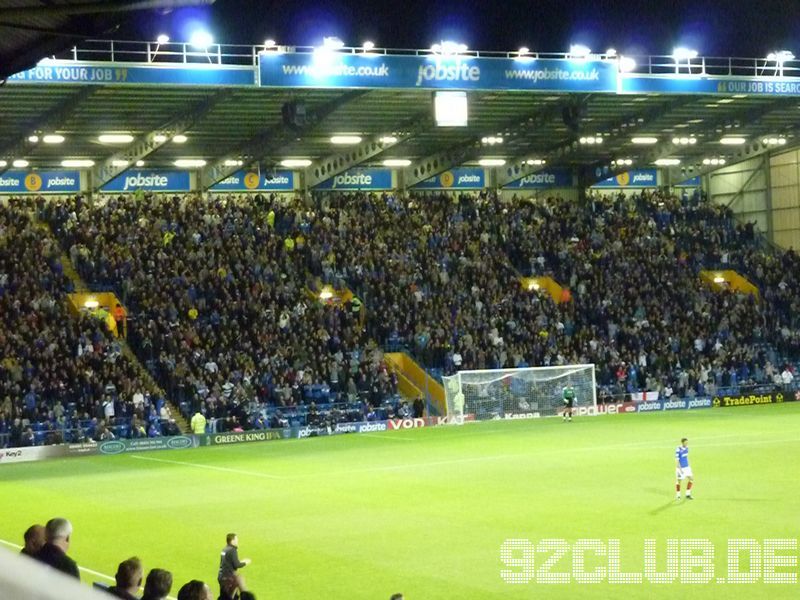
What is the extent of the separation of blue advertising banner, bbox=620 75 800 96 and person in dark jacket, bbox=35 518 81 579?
135 feet

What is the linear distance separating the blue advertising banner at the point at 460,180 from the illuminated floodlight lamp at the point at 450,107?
20800 millimetres

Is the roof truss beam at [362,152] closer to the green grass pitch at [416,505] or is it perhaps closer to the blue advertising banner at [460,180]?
the blue advertising banner at [460,180]

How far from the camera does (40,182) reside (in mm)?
56812

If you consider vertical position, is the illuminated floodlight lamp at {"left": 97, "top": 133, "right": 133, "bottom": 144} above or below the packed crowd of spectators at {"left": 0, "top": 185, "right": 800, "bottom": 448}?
above

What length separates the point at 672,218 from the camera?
6456 centimetres

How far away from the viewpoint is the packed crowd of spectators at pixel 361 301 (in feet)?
142

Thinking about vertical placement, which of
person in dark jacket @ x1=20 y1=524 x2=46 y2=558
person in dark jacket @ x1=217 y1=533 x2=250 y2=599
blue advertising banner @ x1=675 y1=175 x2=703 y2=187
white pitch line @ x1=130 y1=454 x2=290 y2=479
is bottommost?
white pitch line @ x1=130 y1=454 x2=290 y2=479

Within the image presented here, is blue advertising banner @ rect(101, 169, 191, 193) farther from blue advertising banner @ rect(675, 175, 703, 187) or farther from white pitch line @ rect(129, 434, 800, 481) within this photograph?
blue advertising banner @ rect(675, 175, 703, 187)

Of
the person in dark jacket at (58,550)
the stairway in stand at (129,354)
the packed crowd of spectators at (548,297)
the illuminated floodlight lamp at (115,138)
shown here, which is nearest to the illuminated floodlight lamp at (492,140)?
the packed crowd of spectators at (548,297)

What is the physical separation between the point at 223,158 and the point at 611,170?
21086 mm

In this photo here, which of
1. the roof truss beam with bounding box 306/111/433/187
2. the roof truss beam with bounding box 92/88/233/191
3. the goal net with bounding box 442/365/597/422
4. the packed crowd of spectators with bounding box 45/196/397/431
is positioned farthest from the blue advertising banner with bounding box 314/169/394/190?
the goal net with bounding box 442/365/597/422

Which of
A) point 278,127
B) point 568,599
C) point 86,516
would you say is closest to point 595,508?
point 568,599

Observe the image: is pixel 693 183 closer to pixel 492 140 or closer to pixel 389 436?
pixel 492 140

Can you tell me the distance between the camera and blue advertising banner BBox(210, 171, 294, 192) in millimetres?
61031
